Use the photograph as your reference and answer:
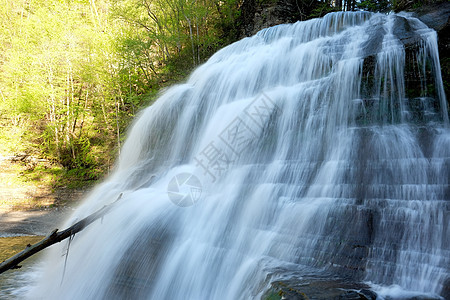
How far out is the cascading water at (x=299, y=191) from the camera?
2.92m

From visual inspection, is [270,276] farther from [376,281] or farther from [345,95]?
[345,95]

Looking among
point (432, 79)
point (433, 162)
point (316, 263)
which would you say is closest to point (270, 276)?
point (316, 263)

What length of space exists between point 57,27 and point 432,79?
13631 millimetres

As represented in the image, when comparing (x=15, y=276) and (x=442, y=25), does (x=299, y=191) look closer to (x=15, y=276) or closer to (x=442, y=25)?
(x=442, y=25)

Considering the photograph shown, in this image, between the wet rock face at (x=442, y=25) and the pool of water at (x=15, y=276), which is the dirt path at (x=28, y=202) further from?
the wet rock face at (x=442, y=25)

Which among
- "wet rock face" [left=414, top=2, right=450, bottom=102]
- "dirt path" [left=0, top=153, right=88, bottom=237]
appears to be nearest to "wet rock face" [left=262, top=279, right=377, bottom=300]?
"wet rock face" [left=414, top=2, right=450, bottom=102]

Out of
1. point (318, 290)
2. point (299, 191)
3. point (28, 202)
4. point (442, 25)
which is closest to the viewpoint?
point (318, 290)

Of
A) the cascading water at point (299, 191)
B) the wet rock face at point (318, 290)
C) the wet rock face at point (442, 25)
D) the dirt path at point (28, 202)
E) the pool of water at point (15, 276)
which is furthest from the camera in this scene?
the dirt path at point (28, 202)

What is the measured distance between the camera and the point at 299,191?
381 centimetres

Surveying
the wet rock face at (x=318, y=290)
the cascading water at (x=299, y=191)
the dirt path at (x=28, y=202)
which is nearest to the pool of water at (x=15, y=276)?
the cascading water at (x=299, y=191)

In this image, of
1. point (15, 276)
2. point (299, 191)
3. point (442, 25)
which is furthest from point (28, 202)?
A: point (442, 25)

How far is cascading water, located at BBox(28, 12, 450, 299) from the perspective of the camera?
2.92 metres

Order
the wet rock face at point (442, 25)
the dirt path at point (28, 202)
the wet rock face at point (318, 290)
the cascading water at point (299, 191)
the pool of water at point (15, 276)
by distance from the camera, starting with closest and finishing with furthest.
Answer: the wet rock face at point (318, 290) → the cascading water at point (299, 191) → the pool of water at point (15, 276) → the wet rock face at point (442, 25) → the dirt path at point (28, 202)

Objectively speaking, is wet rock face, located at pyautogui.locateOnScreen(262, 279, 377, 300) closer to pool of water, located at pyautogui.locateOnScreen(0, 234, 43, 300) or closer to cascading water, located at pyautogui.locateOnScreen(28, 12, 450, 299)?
cascading water, located at pyautogui.locateOnScreen(28, 12, 450, 299)
